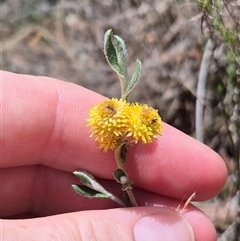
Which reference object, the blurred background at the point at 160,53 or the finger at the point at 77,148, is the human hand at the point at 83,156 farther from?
the blurred background at the point at 160,53

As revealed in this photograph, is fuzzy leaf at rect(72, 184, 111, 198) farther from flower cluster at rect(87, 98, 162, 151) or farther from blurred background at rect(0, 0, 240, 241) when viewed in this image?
blurred background at rect(0, 0, 240, 241)

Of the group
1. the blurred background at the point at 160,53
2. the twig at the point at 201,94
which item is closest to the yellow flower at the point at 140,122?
the blurred background at the point at 160,53

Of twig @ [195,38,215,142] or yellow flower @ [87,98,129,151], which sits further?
twig @ [195,38,215,142]

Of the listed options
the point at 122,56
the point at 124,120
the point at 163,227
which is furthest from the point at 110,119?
the point at 163,227

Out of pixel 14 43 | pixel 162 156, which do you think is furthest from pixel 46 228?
pixel 14 43

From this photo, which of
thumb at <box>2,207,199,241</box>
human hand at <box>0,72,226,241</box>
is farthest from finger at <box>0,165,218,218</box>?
thumb at <box>2,207,199,241</box>

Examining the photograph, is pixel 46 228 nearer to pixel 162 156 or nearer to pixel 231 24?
pixel 162 156
